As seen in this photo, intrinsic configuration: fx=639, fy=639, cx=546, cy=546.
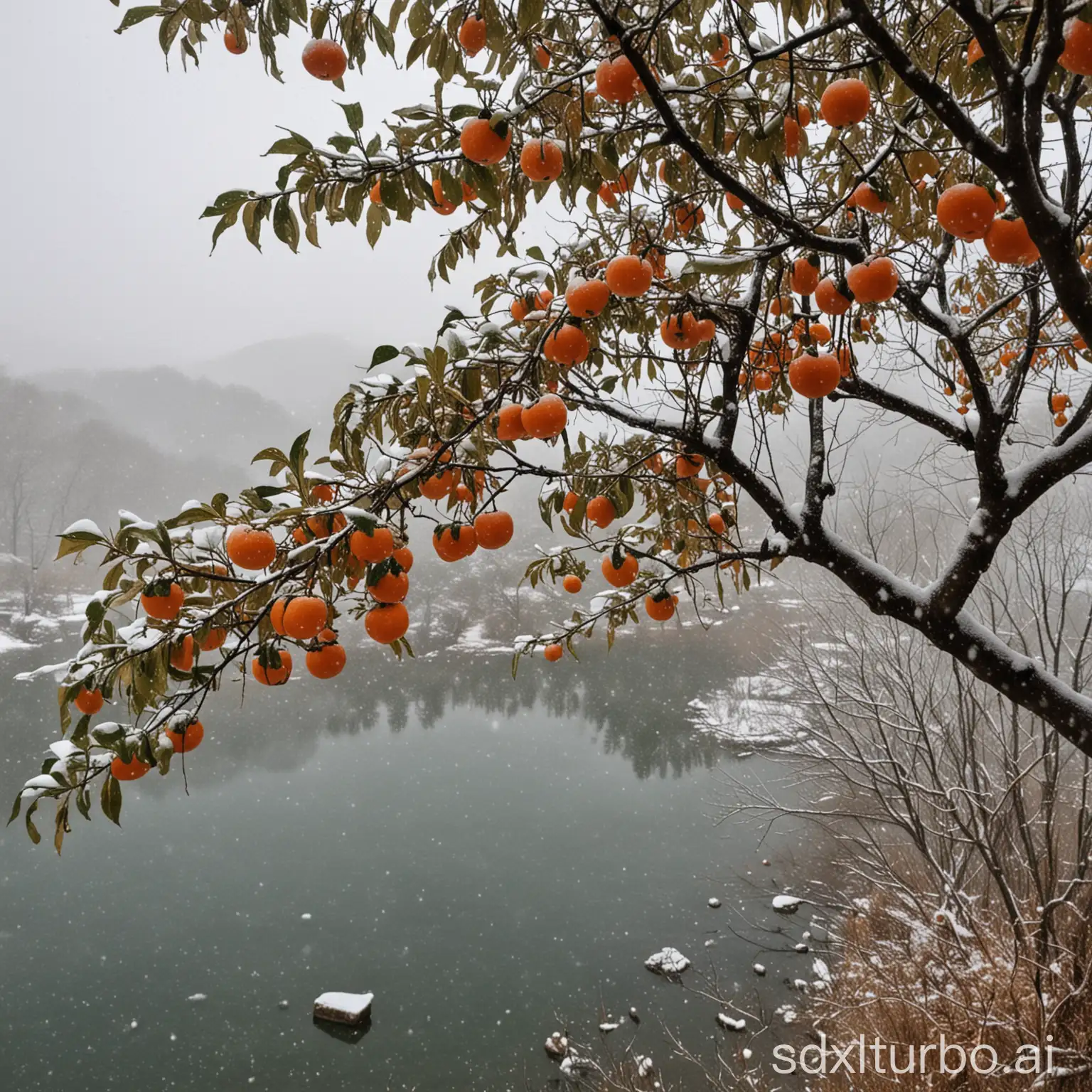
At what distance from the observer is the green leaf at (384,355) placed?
3.78 ft

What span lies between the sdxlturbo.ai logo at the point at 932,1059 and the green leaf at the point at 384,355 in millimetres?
3403

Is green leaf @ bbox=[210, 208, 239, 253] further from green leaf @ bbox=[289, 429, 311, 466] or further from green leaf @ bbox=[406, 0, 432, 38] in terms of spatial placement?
green leaf @ bbox=[406, 0, 432, 38]

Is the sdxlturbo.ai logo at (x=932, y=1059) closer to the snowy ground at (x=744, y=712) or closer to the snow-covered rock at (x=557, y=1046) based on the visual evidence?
the snow-covered rock at (x=557, y=1046)

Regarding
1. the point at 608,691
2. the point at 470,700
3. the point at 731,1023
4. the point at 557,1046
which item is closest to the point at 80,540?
the point at 557,1046

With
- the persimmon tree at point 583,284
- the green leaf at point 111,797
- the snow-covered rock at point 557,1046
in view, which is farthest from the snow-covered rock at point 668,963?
the green leaf at point 111,797

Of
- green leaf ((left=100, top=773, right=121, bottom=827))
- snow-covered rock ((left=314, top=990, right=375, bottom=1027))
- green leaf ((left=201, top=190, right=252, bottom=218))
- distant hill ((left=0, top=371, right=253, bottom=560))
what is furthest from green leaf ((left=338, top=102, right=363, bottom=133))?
→ distant hill ((left=0, top=371, right=253, bottom=560))

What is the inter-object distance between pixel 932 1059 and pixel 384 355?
4.06 metres

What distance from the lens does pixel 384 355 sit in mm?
1169

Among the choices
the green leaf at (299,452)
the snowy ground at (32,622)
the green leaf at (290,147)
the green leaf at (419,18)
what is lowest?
the snowy ground at (32,622)

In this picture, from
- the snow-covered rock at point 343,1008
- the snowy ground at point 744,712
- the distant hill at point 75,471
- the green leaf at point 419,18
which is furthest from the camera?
the distant hill at point 75,471

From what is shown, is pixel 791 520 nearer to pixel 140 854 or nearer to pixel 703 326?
pixel 703 326

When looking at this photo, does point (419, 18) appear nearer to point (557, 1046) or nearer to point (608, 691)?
point (557, 1046)

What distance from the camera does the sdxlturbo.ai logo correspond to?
2.68 meters

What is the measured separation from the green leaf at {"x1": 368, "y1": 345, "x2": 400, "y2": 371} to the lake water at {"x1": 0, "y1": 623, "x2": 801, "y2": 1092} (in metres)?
6.43
